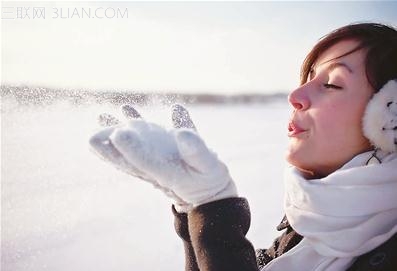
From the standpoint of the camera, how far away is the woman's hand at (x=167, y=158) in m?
0.89

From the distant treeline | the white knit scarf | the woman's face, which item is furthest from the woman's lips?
the distant treeline

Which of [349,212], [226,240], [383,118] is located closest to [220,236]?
[226,240]

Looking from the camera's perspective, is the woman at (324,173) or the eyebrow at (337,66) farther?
the eyebrow at (337,66)

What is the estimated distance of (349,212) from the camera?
1.16 metres

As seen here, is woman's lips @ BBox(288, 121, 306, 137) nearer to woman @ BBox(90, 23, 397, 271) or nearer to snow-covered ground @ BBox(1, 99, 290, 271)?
woman @ BBox(90, 23, 397, 271)

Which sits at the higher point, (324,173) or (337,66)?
(337,66)

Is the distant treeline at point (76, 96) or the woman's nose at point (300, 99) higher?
the distant treeline at point (76, 96)

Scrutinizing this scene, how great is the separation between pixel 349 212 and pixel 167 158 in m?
0.59

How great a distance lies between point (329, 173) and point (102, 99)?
5.82ft

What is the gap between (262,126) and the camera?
6.84 metres

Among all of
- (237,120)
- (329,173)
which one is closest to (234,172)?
(329,173)

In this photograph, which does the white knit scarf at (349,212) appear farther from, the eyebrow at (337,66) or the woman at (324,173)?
the eyebrow at (337,66)

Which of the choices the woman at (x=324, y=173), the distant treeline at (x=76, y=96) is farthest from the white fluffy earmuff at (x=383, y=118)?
the distant treeline at (x=76, y=96)

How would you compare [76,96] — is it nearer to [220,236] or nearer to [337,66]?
[337,66]
